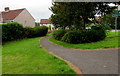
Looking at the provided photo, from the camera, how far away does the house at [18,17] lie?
35.0 m

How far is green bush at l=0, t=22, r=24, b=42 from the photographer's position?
644 inches

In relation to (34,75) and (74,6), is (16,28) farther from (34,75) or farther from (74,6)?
(34,75)

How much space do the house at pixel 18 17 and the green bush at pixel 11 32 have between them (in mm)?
15819

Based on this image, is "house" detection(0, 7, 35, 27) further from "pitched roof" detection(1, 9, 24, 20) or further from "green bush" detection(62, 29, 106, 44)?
"green bush" detection(62, 29, 106, 44)

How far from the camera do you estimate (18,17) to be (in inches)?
1390

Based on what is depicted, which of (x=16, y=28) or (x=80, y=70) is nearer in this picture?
(x=80, y=70)

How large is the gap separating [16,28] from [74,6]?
10039 mm

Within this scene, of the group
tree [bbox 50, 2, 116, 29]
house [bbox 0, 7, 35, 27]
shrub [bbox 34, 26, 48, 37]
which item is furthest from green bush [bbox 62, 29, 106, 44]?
house [bbox 0, 7, 35, 27]

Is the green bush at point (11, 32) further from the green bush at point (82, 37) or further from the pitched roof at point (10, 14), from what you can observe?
the pitched roof at point (10, 14)

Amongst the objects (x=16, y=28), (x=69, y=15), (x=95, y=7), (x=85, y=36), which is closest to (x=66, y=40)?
(x=85, y=36)

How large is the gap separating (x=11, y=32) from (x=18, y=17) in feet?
60.5

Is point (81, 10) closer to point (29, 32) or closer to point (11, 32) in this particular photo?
point (11, 32)

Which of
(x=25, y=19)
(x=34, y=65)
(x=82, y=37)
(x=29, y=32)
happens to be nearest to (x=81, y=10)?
(x=82, y=37)

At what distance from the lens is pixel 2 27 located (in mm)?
15898
